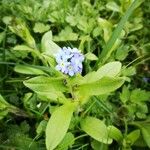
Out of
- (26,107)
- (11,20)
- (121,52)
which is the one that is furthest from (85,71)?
(11,20)

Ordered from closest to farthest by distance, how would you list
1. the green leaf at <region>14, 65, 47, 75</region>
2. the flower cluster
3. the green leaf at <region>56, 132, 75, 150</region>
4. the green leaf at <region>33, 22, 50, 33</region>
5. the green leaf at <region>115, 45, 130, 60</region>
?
the flower cluster < the green leaf at <region>56, 132, 75, 150</region> < the green leaf at <region>14, 65, 47, 75</region> < the green leaf at <region>115, 45, 130, 60</region> < the green leaf at <region>33, 22, 50, 33</region>

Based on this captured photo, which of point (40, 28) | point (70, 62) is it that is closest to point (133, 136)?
point (70, 62)

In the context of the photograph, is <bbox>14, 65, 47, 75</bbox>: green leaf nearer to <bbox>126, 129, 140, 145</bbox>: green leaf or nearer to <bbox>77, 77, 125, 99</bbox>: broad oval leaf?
<bbox>77, 77, 125, 99</bbox>: broad oval leaf

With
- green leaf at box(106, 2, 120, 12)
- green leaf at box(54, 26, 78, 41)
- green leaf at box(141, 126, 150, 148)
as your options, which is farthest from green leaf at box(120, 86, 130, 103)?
green leaf at box(106, 2, 120, 12)

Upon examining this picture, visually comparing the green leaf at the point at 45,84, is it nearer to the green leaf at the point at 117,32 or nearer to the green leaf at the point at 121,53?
the green leaf at the point at 117,32

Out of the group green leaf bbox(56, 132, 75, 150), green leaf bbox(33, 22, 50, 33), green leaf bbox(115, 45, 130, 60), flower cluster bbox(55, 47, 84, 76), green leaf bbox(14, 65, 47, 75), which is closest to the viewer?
flower cluster bbox(55, 47, 84, 76)

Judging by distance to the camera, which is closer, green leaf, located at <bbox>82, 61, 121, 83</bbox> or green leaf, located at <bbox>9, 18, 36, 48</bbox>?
green leaf, located at <bbox>82, 61, 121, 83</bbox>

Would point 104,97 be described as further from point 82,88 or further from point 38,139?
point 38,139
